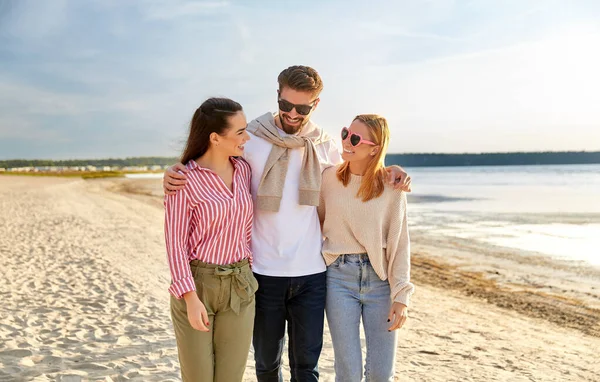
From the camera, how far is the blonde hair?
3.10 metres

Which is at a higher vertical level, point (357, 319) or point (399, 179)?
point (399, 179)

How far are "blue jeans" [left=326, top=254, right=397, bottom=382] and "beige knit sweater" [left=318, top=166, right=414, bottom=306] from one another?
6cm

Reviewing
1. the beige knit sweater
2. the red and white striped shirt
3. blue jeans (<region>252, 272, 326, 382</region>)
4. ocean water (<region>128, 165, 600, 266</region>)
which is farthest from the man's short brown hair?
ocean water (<region>128, 165, 600, 266</region>)

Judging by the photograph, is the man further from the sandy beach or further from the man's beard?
the sandy beach

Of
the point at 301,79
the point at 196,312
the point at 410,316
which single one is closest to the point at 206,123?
the point at 301,79

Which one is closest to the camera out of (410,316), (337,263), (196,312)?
(196,312)

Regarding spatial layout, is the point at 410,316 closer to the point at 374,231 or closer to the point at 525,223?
the point at 374,231

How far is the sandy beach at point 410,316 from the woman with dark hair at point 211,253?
108 inches

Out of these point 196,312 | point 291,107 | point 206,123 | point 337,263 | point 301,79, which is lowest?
point 196,312

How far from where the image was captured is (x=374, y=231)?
10.1ft

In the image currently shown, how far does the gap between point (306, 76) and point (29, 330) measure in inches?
214

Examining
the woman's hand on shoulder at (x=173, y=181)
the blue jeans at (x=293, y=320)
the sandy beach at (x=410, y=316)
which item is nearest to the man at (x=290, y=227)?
the blue jeans at (x=293, y=320)

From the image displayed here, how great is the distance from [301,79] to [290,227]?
84 centimetres

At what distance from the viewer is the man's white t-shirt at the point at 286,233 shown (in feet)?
10.1
